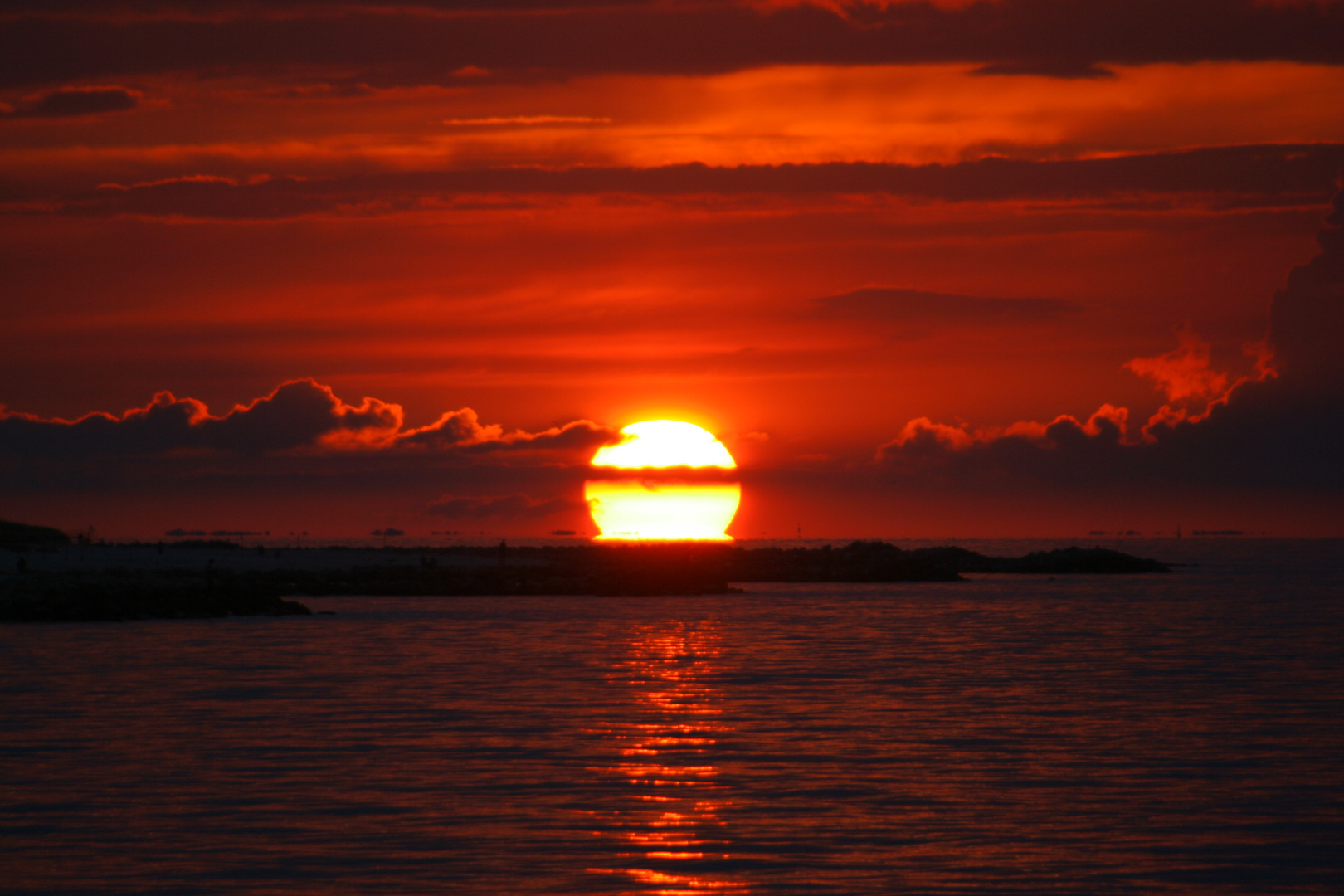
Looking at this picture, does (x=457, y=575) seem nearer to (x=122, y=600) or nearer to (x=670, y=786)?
(x=122, y=600)

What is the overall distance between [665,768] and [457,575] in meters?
83.3

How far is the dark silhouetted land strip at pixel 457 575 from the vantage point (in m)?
73.0

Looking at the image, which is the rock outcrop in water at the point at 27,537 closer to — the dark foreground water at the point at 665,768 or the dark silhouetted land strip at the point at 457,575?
the dark silhouetted land strip at the point at 457,575

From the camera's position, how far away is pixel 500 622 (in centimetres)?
7219

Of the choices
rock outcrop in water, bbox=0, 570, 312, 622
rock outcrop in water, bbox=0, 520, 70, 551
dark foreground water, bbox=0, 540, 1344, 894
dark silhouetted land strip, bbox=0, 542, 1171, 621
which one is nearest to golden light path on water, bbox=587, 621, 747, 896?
dark foreground water, bbox=0, 540, 1344, 894

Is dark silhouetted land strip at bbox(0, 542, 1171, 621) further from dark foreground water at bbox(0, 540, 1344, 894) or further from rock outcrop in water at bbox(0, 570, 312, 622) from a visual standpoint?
dark foreground water at bbox(0, 540, 1344, 894)

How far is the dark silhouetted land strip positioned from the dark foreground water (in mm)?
15955

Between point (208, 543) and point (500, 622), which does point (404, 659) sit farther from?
point (208, 543)

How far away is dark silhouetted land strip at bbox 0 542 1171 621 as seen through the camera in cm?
7300

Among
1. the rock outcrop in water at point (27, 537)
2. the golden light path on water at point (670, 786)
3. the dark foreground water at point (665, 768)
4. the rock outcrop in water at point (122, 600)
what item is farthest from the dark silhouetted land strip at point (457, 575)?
the golden light path on water at point (670, 786)

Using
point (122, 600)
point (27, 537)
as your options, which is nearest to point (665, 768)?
point (122, 600)

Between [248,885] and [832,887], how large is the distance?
7.73m

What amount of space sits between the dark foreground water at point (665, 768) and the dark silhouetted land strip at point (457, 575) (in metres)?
16.0

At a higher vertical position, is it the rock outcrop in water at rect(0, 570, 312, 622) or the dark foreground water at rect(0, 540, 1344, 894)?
the rock outcrop in water at rect(0, 570, 312, 622)
